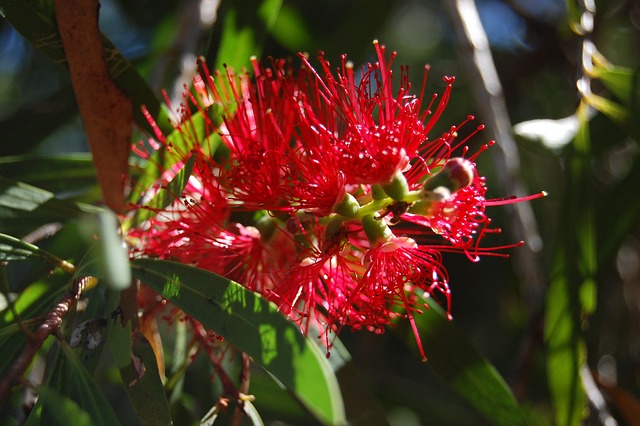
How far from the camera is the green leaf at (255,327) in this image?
804 millimetres

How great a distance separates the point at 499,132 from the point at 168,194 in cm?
86

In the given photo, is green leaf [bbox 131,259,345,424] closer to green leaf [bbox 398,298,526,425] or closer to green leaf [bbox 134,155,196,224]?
green leaf [bbox 134,155,196,224]

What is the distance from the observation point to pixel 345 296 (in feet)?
4.08

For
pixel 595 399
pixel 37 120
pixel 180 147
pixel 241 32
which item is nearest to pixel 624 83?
pixel 595 399

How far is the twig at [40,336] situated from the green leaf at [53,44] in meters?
0.38

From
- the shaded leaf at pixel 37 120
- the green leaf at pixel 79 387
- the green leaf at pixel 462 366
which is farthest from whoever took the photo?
the shaded leaf at pixel 37 120


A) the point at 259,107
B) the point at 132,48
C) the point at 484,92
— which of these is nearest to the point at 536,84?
the point at 484,92

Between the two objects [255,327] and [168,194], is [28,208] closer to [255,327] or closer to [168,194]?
[168,194]

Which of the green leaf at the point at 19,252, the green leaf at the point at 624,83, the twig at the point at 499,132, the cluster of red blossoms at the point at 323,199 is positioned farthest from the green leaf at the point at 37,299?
the green leaf at the point at 624,83

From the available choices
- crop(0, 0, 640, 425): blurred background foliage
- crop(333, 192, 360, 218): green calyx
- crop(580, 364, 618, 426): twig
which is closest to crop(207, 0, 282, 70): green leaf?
crop(0, 0, 640, 425): blurred background foliage

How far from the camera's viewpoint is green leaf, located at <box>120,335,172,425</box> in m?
1.04

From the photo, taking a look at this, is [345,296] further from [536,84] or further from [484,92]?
Answer: [536,84]

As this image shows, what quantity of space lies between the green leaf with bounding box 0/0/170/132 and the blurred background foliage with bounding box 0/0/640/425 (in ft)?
0.41

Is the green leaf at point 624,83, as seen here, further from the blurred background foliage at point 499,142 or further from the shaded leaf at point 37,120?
the shaded leaf at point 37,120
